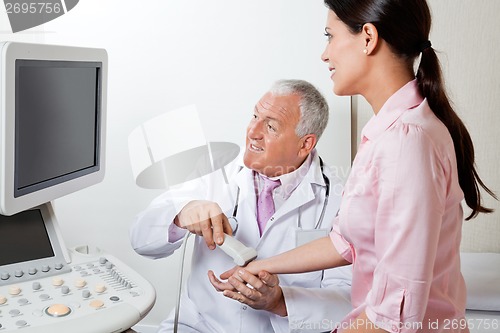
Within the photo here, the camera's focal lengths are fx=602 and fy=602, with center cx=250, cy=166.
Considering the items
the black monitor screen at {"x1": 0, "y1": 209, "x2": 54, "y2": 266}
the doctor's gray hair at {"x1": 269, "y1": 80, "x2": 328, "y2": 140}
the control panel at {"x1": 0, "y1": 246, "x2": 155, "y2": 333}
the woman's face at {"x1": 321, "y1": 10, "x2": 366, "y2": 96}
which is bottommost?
the control panel at {"x1": 0, "y1": 246, "x2": 155, "y2": 333}

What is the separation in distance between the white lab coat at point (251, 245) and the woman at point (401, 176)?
13.9 inches

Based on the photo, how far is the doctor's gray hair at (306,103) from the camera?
167 centimetres

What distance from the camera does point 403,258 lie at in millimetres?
976

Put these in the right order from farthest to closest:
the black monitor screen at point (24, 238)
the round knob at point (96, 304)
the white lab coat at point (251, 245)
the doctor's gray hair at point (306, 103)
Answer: the doctor's gray hair at point (306, 103), the white lab coat at point (251, 245), the black monitor screen at point (24, 238), the round knob at point (96, 304)

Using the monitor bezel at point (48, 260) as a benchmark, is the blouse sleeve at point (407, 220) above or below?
above

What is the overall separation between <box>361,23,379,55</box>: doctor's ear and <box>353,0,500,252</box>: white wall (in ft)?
2.67

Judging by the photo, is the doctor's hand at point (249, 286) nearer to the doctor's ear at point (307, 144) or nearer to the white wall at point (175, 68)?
the doctor's ear at point (307, 144)

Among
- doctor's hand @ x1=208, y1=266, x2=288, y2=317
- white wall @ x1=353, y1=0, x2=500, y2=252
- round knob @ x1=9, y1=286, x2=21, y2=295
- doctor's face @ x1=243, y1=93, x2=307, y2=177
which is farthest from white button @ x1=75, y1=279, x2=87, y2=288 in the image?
white wall @ x1=353, y1=0, x2=500, y2=252

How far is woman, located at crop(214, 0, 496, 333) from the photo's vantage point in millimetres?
966

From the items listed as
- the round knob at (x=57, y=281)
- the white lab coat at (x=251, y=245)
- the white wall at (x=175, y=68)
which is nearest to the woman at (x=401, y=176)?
the white lab coat at (x=251, y=245)

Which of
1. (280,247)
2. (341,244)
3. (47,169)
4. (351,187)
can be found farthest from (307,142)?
(47,169)

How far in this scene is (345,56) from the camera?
1125mm

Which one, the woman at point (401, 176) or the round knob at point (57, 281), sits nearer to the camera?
the woman at point (401, 176)

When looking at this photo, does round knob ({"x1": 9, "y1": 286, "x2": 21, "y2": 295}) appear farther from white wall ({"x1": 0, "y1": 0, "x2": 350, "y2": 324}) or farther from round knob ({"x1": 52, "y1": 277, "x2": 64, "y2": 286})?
white wall ({"x1": 0, "y1": 0, "x2": 350, "y2": 324})
